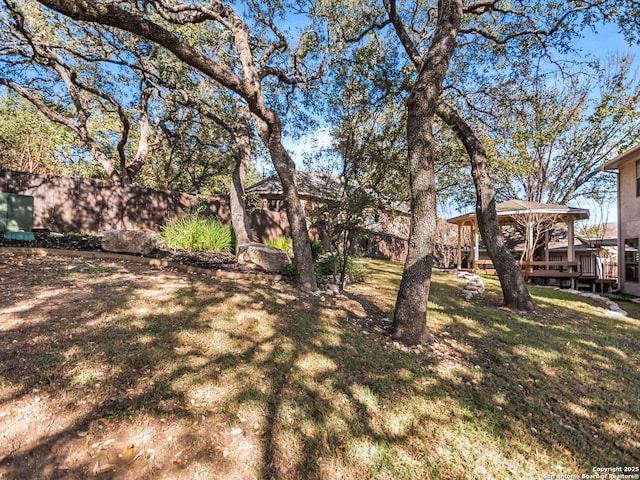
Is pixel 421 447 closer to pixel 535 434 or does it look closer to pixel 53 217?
pixel 535 434

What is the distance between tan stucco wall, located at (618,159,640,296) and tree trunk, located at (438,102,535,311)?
6.77 metres

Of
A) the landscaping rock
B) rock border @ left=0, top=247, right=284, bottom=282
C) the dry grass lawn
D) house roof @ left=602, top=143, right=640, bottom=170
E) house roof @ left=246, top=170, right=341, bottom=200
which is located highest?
house roof @ left=602, top=143, right=640, bottom=170

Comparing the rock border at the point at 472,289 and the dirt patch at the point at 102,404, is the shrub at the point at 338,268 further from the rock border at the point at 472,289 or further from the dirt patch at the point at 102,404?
the dirt patch at the point at 102,404

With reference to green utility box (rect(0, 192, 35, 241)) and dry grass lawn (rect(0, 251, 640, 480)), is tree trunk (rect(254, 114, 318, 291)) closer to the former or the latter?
dry grass lawn (rect(0, 251, 640, 480))

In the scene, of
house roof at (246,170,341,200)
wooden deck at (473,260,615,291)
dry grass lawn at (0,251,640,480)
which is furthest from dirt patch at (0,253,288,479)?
wooden deck at (473,260,615,291)

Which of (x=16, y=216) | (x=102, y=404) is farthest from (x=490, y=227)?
(x=16, y=216)

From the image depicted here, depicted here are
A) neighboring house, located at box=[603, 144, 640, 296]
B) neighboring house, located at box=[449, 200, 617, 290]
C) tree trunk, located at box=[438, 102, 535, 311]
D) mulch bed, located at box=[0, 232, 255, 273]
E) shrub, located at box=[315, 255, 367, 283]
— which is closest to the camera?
tree trunk, located at box=[438, 102, 535, 311]

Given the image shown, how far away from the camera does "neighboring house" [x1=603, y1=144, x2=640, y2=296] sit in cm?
913

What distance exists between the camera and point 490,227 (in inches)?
227

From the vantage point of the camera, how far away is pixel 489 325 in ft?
14.9

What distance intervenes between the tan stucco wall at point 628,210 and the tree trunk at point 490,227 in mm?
6766

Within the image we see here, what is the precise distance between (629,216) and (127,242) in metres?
14.3

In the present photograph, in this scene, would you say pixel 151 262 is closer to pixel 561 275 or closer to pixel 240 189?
pixel 240 189

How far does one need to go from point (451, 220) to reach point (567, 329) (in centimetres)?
1048
